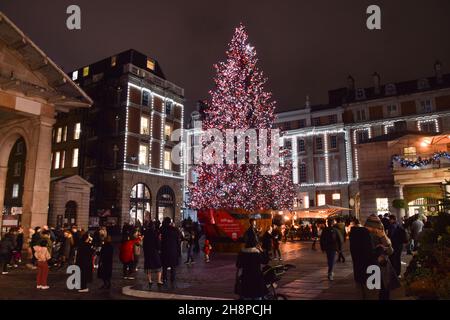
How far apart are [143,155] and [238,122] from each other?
20.8m

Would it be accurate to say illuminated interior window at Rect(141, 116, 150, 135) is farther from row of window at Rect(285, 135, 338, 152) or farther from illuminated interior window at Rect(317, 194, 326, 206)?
illuminated interior window at Rect(317, 194, 326, 206)

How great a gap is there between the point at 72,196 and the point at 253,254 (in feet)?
97.1

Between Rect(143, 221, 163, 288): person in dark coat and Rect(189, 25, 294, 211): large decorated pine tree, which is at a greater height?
Rect(189, 25, 294, 211): large decorated pine tree

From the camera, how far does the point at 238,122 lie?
76.8 ft

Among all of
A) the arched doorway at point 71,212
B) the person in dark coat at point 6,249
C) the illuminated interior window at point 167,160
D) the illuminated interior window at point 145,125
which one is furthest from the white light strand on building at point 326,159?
the person in dark coat at point 6,249

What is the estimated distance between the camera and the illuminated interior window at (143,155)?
41062 mm

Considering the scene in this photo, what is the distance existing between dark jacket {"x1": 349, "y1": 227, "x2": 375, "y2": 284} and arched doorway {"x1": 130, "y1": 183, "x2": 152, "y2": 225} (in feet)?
111

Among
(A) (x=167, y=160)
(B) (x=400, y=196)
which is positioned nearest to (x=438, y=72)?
(B) (x=400, y=196)

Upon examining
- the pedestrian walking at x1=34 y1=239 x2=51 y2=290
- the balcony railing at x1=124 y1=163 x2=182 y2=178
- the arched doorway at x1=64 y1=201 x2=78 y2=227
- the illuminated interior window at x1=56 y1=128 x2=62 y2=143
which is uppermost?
the illuminated interior window at x1=56 y1=128 x2=62 y2=143

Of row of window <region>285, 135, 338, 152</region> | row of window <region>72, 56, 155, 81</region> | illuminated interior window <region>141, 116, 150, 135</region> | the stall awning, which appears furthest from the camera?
row of window <region>285, 135, 338, 152</region>

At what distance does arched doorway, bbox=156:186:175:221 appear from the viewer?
4231 cm

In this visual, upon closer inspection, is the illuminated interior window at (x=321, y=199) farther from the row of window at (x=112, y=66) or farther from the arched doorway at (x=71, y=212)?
the arched doorway at (x=71, y=212)

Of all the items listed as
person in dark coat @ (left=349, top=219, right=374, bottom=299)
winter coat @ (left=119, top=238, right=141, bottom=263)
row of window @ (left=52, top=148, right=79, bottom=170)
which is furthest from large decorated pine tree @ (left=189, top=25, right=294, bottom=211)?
row of window @ (left=52, top=148, right=79, bottom=170)

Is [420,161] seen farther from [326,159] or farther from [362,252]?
[326,159]
